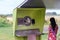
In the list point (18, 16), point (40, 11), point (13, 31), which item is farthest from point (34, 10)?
point (13, 31)

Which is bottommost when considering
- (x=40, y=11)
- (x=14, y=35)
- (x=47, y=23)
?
(x=14, y=35)

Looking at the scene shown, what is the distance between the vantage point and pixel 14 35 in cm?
206

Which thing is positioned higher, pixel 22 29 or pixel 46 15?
pixel 46 15

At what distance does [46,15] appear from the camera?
7.31ft

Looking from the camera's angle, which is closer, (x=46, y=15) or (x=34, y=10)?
(x=34, y=10)

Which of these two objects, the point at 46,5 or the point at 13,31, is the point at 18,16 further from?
the point at 46,5

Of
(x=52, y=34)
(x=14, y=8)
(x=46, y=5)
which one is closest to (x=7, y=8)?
(x=14, y=8)

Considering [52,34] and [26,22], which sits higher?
[26,22]

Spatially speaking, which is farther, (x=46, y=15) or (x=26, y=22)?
(x=46, y=15)

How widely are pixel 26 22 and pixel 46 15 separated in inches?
12.3

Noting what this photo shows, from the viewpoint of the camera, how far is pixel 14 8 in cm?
208

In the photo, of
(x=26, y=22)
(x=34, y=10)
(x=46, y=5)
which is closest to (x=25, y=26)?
(x=26, y=22)

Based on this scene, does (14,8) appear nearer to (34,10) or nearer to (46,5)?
(34,10)

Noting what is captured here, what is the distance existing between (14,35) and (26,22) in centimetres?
21
